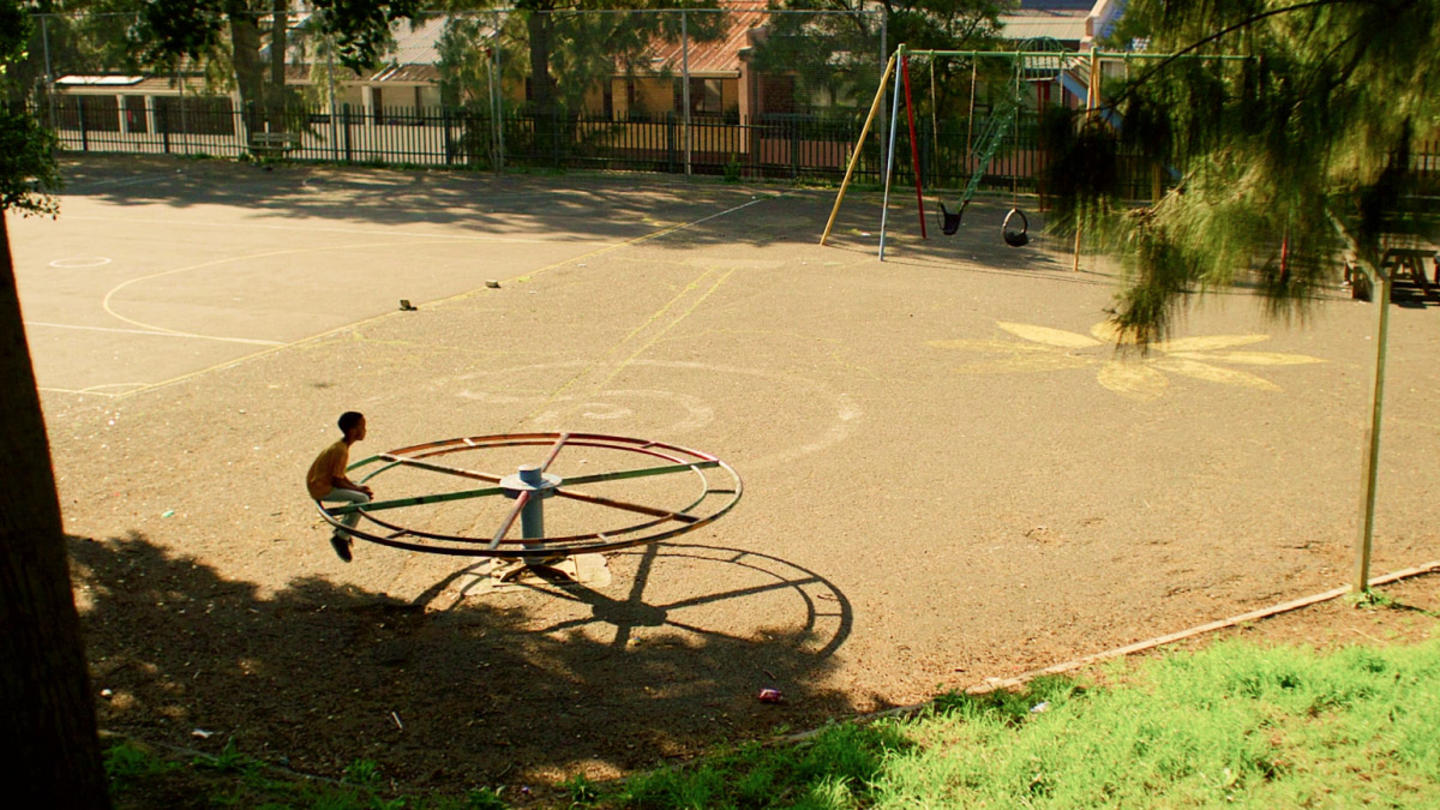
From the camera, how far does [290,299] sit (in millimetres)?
15211

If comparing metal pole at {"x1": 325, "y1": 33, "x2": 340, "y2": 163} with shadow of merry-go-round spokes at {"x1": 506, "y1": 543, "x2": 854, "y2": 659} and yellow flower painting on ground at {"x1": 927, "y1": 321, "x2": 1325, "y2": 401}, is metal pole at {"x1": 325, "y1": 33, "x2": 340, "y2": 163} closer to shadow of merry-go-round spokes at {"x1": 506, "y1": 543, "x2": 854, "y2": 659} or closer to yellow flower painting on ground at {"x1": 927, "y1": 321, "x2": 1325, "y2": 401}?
yellow flower painting on ground at {"x1": 927, "y1": 321, "x2": 1325, "y2": 401}

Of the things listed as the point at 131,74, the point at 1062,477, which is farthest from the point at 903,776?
the point at 131,74

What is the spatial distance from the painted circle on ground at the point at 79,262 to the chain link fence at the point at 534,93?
7692 millimetres

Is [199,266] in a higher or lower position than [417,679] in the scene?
higher

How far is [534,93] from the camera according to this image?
99.8 feet

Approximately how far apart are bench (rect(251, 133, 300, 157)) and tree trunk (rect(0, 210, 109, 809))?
3074cm

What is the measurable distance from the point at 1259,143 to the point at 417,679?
14.1 feet

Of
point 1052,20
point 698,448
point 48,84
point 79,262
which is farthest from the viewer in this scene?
point 1052,20

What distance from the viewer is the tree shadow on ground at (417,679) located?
5273mm

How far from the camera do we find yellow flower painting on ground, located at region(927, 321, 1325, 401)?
11.4 meters

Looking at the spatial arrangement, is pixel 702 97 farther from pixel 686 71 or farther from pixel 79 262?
pixel 79 262

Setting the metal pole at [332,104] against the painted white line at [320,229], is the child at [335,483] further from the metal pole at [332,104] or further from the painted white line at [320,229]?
the metal pole at [332,104]

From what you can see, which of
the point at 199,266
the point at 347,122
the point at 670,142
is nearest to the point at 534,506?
the point at 199,266

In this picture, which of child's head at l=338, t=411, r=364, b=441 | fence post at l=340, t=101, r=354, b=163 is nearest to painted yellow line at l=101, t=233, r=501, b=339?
child's head at l=338, t=411, r=364, b=441
